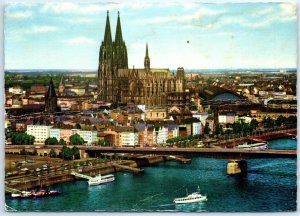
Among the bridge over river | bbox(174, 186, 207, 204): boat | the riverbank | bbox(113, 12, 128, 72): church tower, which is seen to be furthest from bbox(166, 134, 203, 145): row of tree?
bbox(113, 12, 128, 72): church tower

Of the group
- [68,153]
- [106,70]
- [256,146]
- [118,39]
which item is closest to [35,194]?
[68,153]

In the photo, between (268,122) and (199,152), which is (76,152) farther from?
(268,122)

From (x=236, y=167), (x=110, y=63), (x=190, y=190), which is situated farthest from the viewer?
(x=110, y=63)

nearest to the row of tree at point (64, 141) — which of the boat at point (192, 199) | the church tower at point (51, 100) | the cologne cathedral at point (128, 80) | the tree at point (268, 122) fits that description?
the church tower at point (51, 100)

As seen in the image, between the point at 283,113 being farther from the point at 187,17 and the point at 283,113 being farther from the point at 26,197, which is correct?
the point at 26,197

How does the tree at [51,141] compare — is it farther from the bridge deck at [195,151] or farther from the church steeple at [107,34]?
the church steeple at [107,34]

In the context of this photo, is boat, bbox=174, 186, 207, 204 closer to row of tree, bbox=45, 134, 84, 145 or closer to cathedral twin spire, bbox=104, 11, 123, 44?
row of tree, bbox=45, 134, 84, 145
